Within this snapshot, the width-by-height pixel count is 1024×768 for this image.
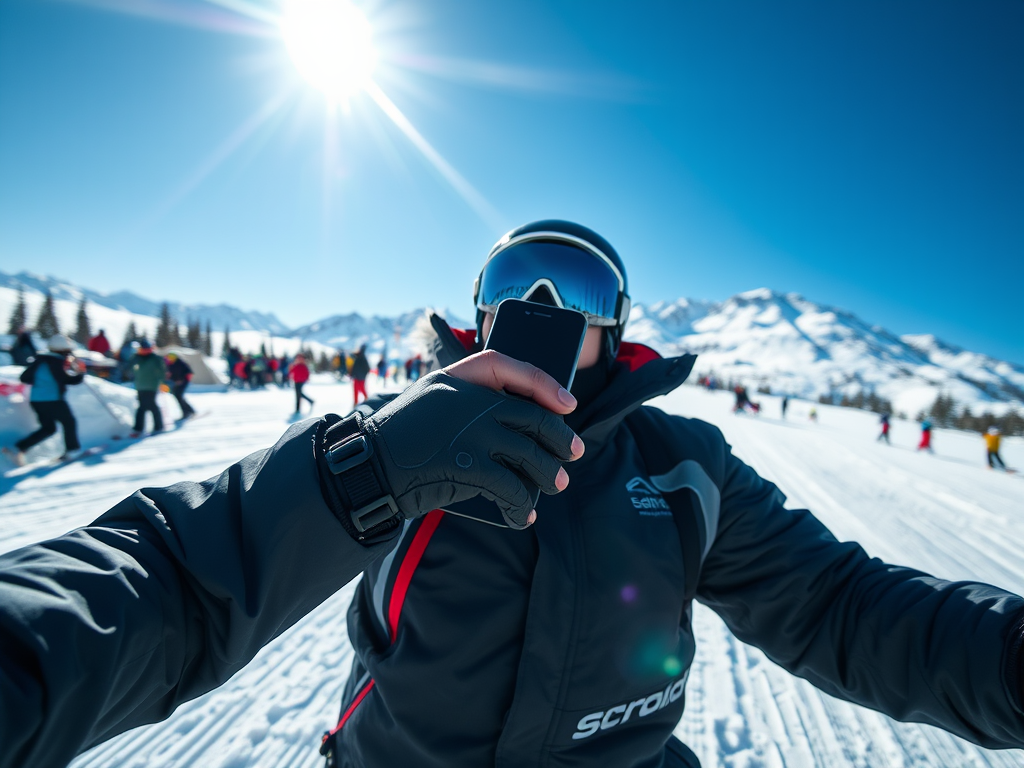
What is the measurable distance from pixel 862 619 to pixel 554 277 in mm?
1599

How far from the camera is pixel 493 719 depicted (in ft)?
4.08

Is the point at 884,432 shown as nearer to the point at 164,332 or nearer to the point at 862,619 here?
the point at 862,619

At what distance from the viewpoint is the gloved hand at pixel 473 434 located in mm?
1004

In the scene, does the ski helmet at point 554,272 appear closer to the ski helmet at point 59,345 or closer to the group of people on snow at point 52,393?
the group of people on snow at point 52,393

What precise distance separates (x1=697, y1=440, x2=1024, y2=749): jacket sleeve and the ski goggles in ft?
2.77

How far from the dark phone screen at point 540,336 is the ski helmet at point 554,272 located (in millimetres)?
489

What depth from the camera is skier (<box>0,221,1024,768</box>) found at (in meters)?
0.79

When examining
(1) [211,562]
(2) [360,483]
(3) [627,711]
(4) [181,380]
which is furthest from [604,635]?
(4) [181,380]

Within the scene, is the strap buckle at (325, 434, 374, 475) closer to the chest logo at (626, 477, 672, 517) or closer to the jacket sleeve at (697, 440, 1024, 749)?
the chest logo at (626, 477, 672, 517)

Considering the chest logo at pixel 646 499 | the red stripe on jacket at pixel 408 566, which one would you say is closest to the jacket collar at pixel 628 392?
the chest logo at pixel 646 499

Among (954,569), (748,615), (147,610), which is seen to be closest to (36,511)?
(147,610)

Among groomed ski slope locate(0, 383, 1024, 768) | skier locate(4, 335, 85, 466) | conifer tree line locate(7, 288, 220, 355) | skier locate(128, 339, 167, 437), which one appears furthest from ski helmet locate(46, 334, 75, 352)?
conifer tree line locate(7, 288, 220, 355)

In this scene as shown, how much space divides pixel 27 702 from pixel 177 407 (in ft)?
38.9

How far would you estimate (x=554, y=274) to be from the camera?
1748 mm
